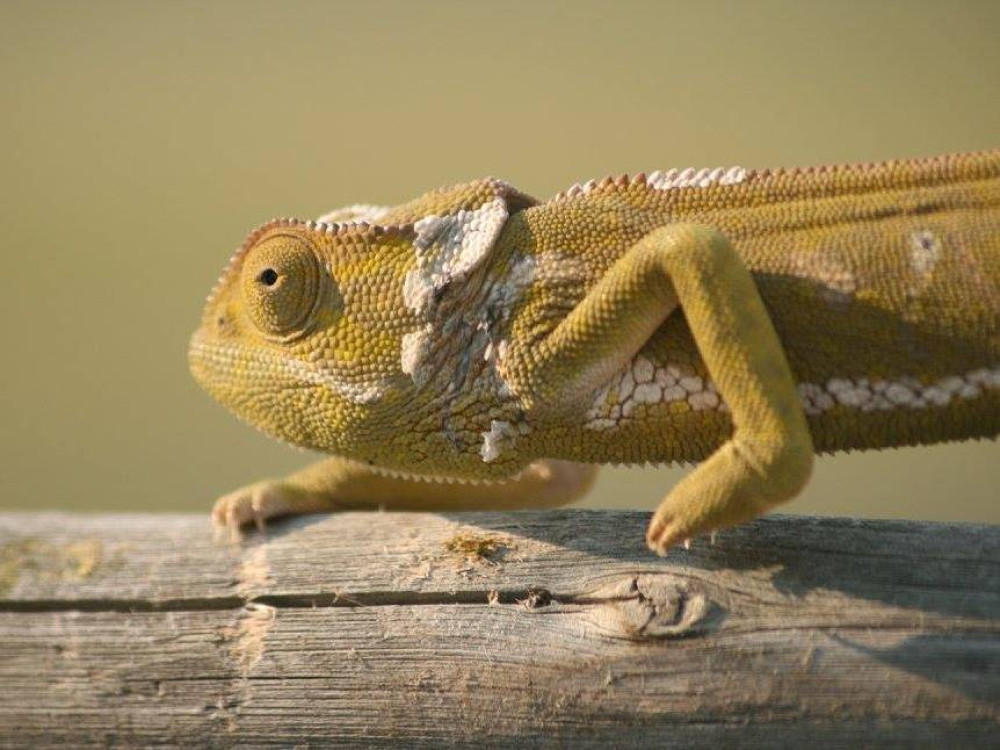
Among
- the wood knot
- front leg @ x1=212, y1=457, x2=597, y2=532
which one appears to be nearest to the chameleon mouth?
front leg @ x1=212, y1=457, x2=597, y2=532

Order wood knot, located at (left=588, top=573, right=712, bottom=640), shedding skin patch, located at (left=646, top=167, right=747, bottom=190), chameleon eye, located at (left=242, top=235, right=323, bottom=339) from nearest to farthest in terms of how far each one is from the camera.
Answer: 1. wood knot, located at (left=588, top=573, right=712, bottom=640)
2. shedding skin patch, located at (left=646, top=167, right=747, bottom=190)
3. chameleon eye, located at (left=242, top=235, right=323, bottom=339)

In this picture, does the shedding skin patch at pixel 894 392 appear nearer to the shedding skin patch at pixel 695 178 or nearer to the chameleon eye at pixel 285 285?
the shedding skin patch at pixel 695 178

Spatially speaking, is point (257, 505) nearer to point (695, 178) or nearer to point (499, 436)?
point (499, 436)

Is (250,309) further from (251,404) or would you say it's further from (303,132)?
(303,132)

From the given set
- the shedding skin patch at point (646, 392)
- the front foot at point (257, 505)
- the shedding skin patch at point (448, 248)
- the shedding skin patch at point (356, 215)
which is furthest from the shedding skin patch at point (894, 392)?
the front foot at point (257, 505)

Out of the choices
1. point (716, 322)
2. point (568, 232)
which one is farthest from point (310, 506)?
point (716, 322)

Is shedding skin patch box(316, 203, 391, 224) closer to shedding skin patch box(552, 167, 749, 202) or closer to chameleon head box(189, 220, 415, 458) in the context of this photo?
chameleon head box(189, 220, 415, 458)

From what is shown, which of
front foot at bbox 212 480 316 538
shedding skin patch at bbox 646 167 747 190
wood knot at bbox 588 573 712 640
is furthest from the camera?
front foot at bbox 212 480 316 538

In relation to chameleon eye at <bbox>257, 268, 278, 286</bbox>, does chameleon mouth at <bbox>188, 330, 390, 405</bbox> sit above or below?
below
